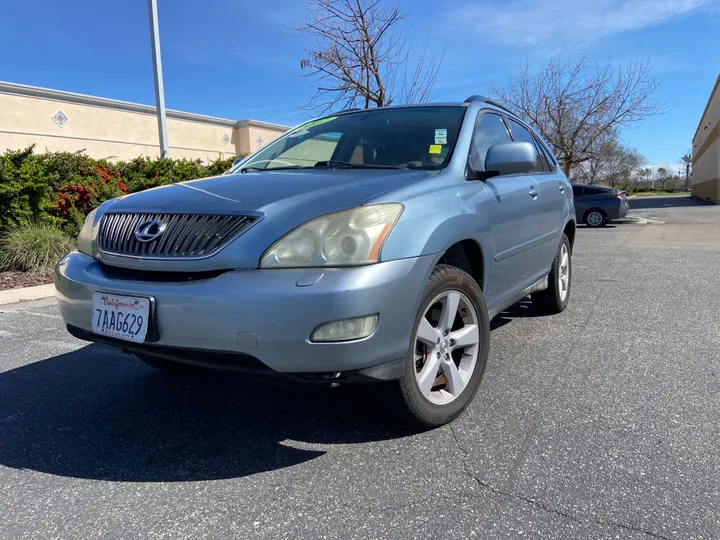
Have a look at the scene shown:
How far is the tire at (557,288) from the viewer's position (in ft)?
15.5

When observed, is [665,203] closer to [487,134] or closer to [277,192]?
[487,134]

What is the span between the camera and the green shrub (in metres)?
7.66

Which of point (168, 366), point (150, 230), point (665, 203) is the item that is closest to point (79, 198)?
point (168, 366)

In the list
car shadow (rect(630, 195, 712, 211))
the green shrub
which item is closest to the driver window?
the green shrub

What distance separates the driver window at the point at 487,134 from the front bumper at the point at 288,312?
134cm

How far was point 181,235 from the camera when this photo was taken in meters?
2.32

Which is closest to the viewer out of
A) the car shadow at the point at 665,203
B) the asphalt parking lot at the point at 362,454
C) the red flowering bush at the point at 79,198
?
the asphalt parking lot at the point at 362,454

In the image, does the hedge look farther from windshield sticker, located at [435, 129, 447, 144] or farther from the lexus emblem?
windshield sticker, located at [435, 129, 447, 144]

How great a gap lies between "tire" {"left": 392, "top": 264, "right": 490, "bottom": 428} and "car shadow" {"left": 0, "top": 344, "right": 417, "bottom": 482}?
20cm

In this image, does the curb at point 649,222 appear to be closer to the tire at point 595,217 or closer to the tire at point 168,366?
the tire at point 595,217

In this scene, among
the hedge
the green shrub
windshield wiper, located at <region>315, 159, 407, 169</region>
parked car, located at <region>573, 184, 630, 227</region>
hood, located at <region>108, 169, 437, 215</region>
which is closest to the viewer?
hood, located at <region>108, 169, 437, 215</region>

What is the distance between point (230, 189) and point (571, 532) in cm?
206

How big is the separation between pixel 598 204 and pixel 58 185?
49.7 ft

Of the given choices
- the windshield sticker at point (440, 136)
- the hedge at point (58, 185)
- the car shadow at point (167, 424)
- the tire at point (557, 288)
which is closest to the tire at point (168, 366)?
the car shadow at point (167, 424)
